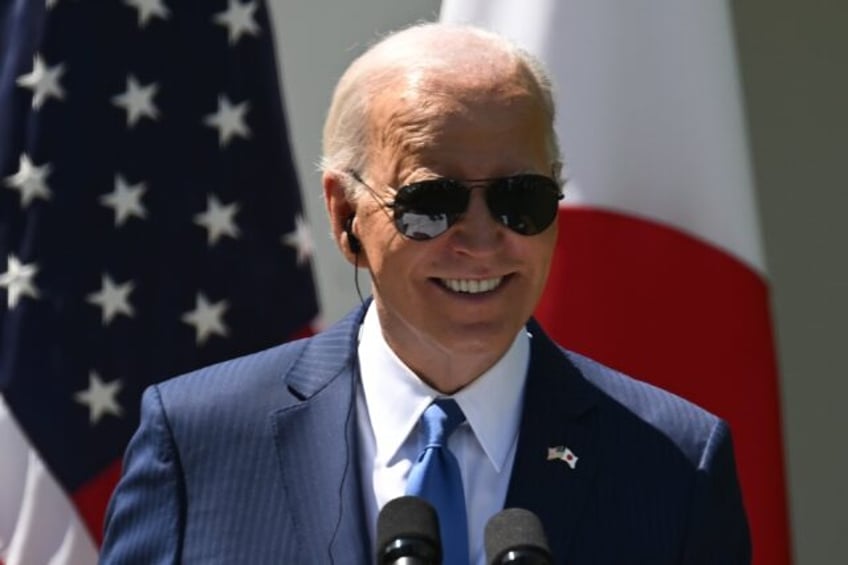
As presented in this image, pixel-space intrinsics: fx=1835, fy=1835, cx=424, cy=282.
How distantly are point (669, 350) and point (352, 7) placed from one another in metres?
1.48

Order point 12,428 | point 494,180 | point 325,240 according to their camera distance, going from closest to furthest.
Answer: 1. point 494,180
2. point 12,428
3. point 325,240

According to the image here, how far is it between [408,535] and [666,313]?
193 centimetres

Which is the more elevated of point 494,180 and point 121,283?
point 494,180

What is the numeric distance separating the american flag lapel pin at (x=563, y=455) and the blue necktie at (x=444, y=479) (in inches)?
5.4

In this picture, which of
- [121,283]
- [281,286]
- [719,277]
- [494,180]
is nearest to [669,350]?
[719,277]

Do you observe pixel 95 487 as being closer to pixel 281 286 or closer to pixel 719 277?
pixel 281 286

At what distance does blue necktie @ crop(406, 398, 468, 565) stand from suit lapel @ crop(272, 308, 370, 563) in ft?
0.31

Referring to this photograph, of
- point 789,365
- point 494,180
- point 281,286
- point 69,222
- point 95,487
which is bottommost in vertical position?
point 789,365

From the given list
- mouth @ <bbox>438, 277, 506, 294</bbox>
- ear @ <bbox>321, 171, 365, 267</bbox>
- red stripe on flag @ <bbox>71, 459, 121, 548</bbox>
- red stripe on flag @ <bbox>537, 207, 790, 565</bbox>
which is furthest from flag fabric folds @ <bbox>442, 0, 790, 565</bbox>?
mouth @ <bbox>438, 277, 506, 294</bbox>

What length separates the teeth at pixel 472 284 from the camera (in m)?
2.47

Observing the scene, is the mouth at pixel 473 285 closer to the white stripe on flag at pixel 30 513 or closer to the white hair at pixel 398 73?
the white hair at pixel 398 73

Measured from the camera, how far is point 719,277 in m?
3.79

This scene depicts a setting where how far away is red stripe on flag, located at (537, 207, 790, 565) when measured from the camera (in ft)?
12.3

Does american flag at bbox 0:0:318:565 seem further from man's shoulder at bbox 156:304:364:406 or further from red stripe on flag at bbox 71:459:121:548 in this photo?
man's shoulder at bbox 156:304:364:406
